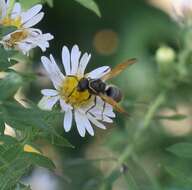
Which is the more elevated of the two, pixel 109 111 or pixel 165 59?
pixel 109 111

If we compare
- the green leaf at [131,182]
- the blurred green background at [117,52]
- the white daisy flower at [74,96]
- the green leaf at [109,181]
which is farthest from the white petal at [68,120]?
the blurred green background at [117,52]

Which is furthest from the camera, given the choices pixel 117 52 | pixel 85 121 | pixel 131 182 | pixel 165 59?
pixel 117 52

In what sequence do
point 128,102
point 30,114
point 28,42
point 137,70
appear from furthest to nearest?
1. point 137,70
2. point 128,102
3. point 28,42
4. point 30,114

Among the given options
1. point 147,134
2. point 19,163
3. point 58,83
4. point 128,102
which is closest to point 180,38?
point 147,134

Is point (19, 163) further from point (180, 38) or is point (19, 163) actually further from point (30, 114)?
point (180, 38)

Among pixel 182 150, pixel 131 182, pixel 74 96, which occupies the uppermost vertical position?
pixel 74 96

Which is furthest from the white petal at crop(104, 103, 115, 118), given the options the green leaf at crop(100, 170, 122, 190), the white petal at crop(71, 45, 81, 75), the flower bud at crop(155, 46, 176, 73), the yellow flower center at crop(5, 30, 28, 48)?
the flower bud at crop(155, 46, 176, 73)

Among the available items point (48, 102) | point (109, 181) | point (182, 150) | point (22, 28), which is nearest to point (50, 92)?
point (48, 102)

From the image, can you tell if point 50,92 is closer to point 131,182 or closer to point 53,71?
point 53,71
